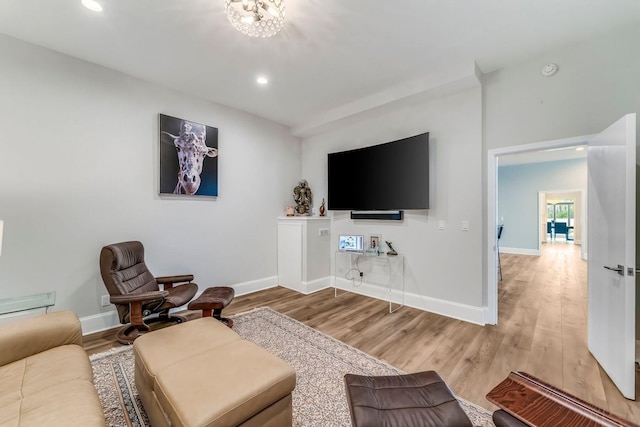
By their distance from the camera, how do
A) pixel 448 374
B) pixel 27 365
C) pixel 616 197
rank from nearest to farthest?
pixel 27 365 < pixel 616 197 < pixel 448 374

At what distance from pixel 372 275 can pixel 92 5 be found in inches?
165

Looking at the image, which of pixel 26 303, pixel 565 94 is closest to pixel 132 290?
pixel 26 303

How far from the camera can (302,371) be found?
2.14 m

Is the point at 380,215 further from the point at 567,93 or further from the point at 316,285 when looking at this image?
the point at 567,93

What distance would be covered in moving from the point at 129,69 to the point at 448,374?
173 inches

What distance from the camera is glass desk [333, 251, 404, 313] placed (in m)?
3.78

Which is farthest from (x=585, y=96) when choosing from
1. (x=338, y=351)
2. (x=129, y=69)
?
(x=129, y=69)

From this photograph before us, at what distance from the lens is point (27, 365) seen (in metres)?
1.48

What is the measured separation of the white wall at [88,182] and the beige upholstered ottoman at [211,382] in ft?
5.79

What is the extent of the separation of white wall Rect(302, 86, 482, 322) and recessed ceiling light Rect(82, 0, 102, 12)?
3.05 m

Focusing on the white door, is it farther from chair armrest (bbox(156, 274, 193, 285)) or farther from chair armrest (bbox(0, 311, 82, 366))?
chair armrest (bbox(156, 274, 193, 285))

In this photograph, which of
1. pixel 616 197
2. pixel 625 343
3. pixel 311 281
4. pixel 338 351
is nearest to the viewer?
pixel 625 343

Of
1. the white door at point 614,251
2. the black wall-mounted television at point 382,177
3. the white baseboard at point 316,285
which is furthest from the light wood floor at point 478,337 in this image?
the black wall-mounted television at point 382,177

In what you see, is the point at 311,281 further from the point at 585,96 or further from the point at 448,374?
the point at 585,96
